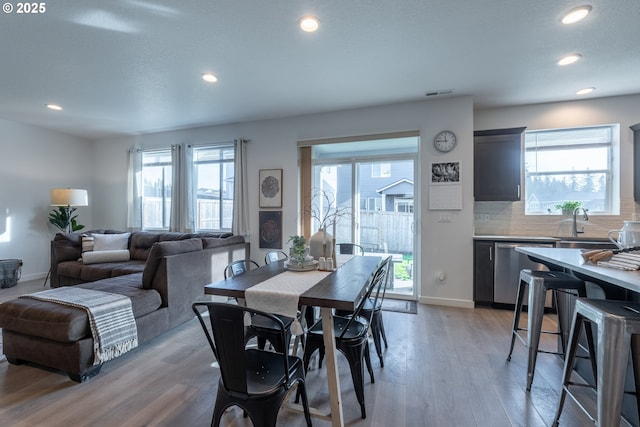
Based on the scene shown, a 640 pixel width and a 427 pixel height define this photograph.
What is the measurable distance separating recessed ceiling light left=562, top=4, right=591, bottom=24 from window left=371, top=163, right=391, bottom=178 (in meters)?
2.31

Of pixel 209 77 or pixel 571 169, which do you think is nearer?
pixel 209 77

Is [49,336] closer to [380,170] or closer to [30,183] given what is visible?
[380,170]

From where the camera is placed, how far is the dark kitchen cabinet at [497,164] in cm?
371

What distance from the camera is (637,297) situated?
1.72 metres

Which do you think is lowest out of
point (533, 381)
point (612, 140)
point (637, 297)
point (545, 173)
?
point (533, 381)

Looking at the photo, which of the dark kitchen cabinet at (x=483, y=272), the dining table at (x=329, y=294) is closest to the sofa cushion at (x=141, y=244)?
the dining table at (x=329, y=294)

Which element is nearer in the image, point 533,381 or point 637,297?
point 637,297

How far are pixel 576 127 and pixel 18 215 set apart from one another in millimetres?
8846

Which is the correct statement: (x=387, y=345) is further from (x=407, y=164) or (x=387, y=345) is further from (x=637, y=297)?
(x=407, y=164)

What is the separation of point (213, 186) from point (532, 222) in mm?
5060

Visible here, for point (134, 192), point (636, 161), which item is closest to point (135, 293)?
point (134, 192)

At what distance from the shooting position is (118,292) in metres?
2.59

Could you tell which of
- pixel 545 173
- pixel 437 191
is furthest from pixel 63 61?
pixel 545 173

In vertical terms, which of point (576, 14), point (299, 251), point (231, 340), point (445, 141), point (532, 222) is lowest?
point (231, 340)
